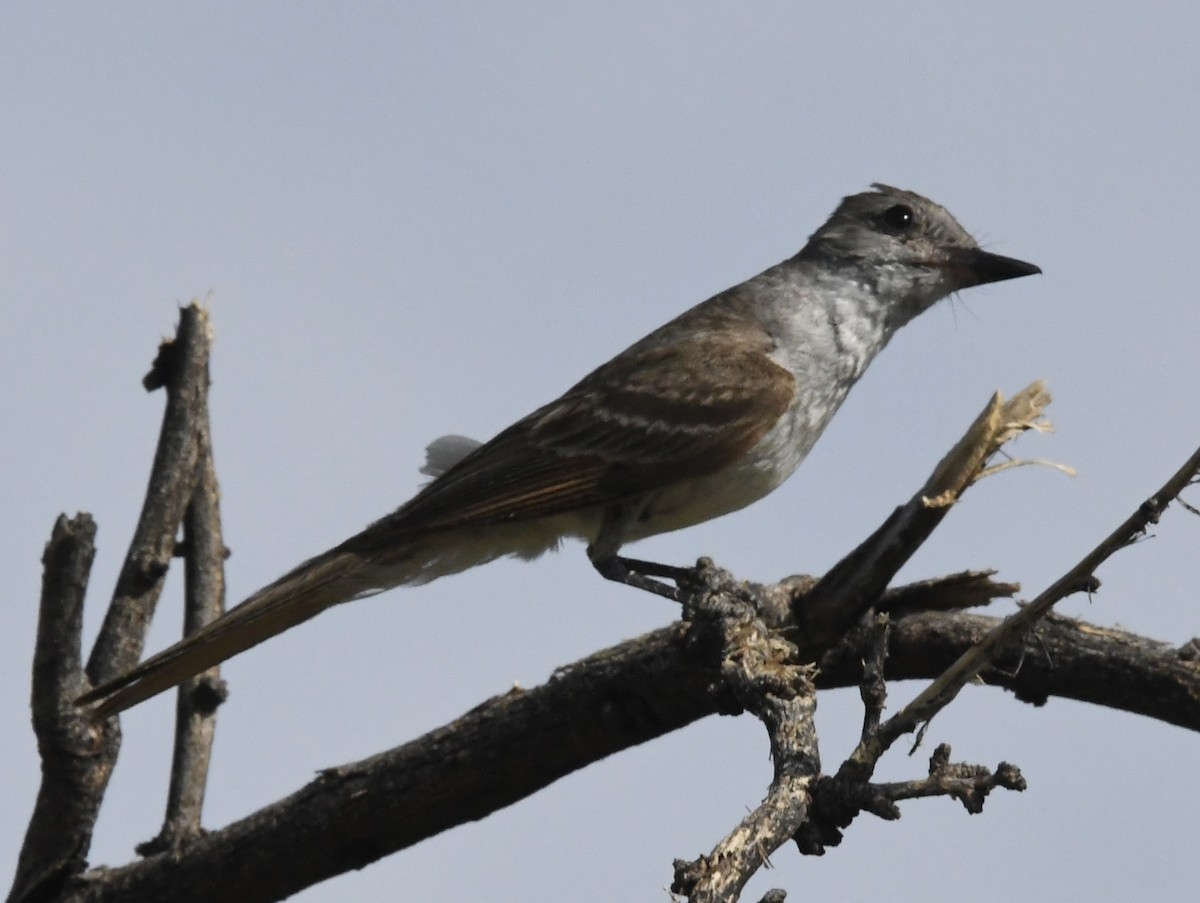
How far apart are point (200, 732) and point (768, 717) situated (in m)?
2.88

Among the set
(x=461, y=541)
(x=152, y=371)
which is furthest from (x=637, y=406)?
(x=152, y=371)

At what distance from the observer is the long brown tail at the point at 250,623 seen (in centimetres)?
561

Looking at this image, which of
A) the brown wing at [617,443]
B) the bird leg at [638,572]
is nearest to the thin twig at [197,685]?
the brown wing at [617,443]

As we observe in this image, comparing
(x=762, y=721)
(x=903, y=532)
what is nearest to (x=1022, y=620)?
(x=762, y=721)

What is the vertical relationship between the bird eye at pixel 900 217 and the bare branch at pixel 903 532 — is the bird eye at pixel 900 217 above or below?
above

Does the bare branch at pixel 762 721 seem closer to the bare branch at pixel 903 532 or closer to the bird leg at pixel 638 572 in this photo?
the bare branch at pixel 903 532

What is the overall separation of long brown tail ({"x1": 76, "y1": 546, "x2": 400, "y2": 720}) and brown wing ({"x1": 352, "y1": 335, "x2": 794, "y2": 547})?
258mm

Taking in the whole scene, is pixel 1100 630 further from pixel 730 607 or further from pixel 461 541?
pixel 461 541

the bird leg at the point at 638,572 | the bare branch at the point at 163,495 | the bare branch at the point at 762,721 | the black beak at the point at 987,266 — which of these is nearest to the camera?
the bare branch at the point at 762,721

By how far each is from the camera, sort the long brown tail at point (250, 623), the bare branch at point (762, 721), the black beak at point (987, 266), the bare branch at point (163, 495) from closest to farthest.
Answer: the bare branch at point (762, 721)
the long brown tail at point (250, 623)
the bare branch at point (163, 495)
the black beak at point (987, 266)

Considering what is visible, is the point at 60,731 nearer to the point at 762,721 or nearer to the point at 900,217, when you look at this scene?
the point at 762,721

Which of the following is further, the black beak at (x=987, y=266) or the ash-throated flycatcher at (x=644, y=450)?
the black beak at (x=987, y=266)

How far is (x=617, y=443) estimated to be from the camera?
23.9 feet

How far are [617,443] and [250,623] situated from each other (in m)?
1.86
